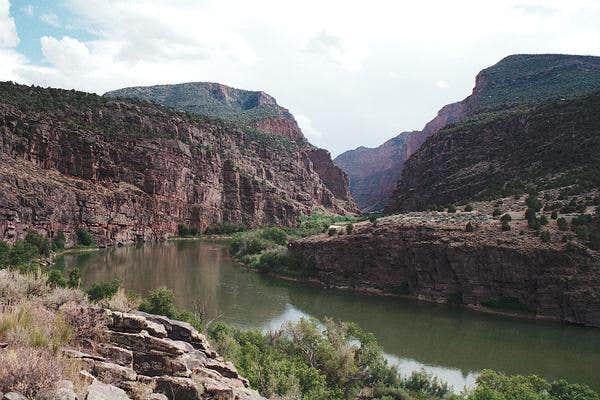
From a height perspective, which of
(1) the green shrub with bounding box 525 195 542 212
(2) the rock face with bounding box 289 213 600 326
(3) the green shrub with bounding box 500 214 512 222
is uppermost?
(1) the green shrub with bounding box 525 195 542 212

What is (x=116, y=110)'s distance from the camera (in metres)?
104

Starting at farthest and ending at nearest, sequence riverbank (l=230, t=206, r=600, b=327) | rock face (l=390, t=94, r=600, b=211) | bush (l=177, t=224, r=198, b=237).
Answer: bush (l=177, t=224, r=198, b=237)
rock face (l=390, t=94, r=600, b=211)
riverbank (l=230, t=206, r=600, b=327)

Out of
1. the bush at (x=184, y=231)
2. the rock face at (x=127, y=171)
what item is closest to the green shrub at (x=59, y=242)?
the rock face at (x=127, y=171)

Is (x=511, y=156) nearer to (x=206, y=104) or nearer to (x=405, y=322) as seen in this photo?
(x=405, y=322)

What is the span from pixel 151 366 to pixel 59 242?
219ft

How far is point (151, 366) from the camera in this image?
9.95 m

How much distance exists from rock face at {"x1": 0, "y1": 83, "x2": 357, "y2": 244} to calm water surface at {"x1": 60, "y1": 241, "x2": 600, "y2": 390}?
1769 centimetres

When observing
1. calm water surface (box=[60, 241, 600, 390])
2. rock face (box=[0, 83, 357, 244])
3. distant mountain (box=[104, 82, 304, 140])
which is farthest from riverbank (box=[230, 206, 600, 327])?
distant mountain (box=[104, 82, 304, 140])

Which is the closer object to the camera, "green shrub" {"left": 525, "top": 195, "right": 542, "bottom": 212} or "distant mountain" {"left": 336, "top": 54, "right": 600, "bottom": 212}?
"green shrub" {"left": 525, "top": 195, "right": 542, "bottom": 212}

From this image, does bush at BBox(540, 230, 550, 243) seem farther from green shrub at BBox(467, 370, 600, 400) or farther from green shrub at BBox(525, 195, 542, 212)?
green shrub at BBox(467, 370, 600, 400)

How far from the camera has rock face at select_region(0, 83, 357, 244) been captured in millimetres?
72375

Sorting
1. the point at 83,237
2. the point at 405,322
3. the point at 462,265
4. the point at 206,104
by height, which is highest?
the point at 206,104

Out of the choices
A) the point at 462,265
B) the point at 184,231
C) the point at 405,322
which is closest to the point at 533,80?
the point at 462,265

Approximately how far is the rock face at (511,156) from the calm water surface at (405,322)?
1859cm
